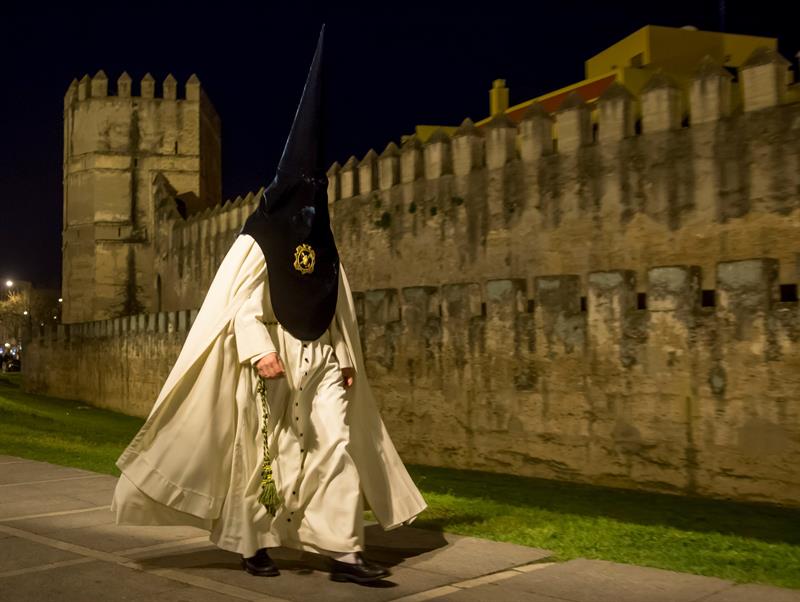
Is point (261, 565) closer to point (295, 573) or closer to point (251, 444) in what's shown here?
point (295, 573)

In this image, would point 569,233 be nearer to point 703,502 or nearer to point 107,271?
point 703,502

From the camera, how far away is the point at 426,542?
16.4 ft

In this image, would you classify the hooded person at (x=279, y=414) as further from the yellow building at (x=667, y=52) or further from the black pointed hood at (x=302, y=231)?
the yellow building at (x=667, y=52)

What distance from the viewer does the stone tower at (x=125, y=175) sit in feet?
111

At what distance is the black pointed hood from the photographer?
15.1ft

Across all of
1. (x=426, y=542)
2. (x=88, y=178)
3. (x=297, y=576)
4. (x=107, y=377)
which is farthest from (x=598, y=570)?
(x=88, y=178)

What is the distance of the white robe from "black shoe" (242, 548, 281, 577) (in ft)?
A: 0.25

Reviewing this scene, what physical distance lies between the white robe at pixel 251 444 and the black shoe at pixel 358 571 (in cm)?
9

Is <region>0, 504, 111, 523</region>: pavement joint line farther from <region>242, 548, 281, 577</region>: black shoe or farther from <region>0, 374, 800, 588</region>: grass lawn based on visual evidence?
<region>0, 374, 800, 588</region>: grass lawn

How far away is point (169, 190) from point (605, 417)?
26.0 metres

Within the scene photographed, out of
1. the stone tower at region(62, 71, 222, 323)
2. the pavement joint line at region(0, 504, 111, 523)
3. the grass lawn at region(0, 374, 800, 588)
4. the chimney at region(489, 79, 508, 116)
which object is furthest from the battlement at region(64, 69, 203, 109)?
the pavement joint line at region(0, 504, 111, 523)

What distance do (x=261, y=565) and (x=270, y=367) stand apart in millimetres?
923

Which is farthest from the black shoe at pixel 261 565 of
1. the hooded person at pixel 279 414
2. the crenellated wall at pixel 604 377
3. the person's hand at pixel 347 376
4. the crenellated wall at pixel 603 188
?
the crenellated wall at pixel 603 188

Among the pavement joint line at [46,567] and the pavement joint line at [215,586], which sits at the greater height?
the pavement joint line at [46,567]
